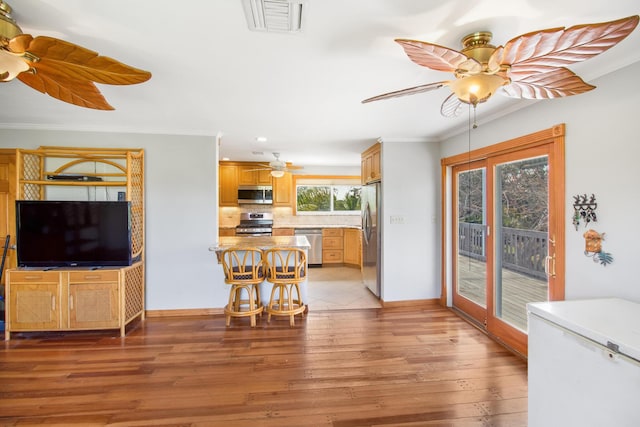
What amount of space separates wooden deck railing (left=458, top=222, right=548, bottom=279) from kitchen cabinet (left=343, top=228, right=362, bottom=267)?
313 cm

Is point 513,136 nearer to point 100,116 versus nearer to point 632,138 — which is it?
point 632,138

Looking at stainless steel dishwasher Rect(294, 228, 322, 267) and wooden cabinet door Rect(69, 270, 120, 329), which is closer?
wooden cabinet door Rect(69, 270, 120, 329)

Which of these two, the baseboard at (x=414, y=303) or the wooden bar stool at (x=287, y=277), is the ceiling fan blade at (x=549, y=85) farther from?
the baseboard at (x=414, y=303)

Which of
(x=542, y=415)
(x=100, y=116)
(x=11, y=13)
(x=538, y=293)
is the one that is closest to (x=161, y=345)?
(x=100, y=116)

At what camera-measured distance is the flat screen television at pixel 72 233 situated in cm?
314

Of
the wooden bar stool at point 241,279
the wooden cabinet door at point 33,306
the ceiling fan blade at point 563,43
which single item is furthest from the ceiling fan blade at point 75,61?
the wooden cabinet door at point 33,306

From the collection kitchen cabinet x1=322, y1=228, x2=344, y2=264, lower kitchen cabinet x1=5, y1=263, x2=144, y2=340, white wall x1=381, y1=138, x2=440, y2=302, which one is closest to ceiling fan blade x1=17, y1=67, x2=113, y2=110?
lower kitchen cabinet x1=5, y1=263, x2=144, y2=340

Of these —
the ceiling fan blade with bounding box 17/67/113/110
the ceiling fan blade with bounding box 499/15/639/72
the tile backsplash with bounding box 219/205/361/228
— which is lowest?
the tile backsplash with bounding box 219/205/361/228

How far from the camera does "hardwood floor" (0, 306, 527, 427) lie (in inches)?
78.0

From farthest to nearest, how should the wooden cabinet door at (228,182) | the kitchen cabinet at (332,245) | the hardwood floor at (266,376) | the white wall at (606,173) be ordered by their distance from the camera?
1. the kitchen cabinet at (332,245)
2. the wooden cabinet door at (228,182)
3. the hardwood floor at (266,376)
4. the white wall at (606,173)

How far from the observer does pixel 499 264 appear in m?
3.15

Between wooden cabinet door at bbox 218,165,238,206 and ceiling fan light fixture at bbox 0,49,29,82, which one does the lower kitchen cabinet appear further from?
wooden cabinet door at bbox 218,165,238,206

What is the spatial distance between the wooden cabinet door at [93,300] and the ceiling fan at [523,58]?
3.32m

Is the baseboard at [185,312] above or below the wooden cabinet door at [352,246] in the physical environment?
below
